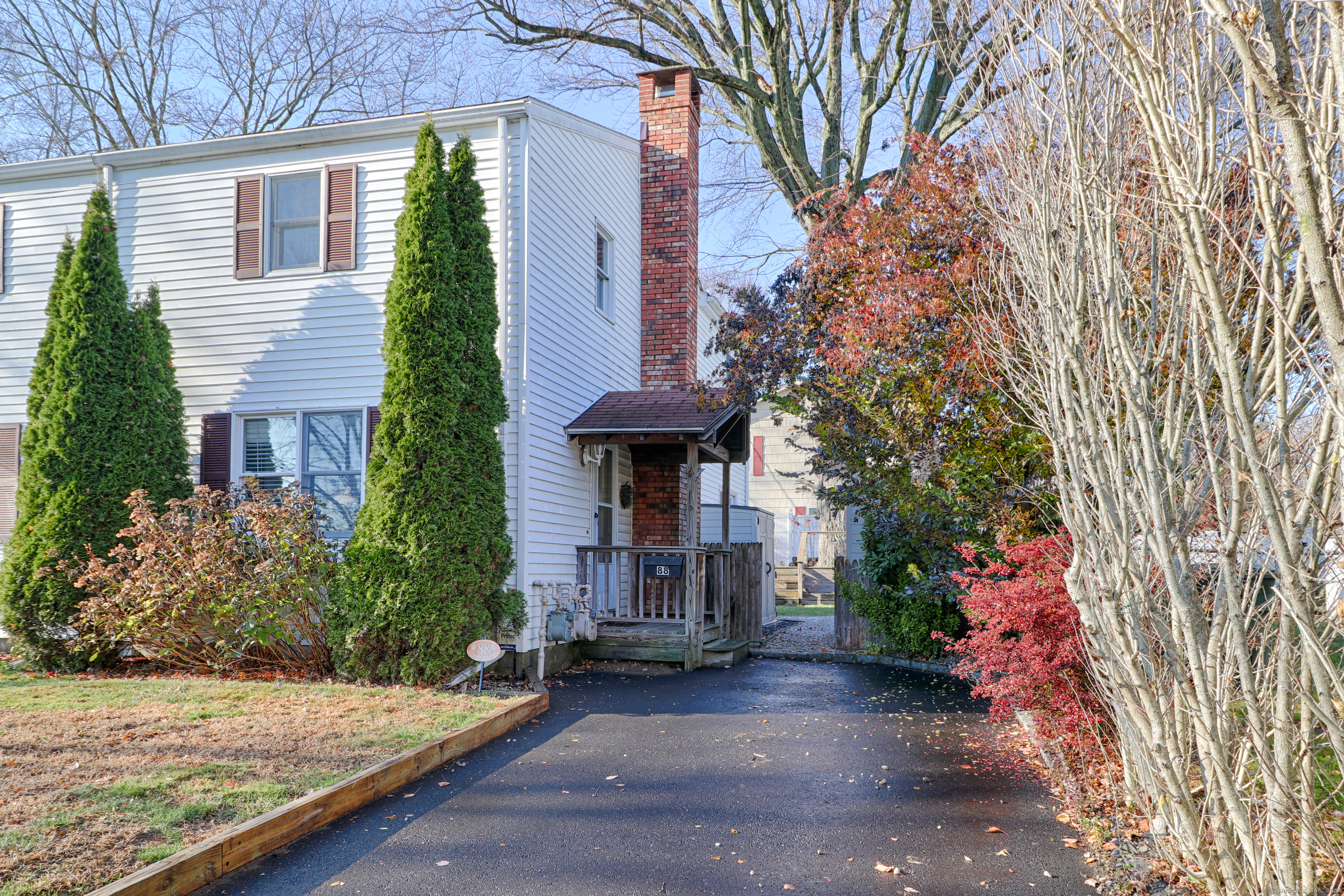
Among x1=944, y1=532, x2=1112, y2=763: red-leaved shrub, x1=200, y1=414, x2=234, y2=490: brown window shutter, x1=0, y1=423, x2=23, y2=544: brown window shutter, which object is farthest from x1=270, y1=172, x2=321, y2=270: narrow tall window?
x1=944, y1=532, x2=1112, y2=763: red-leaved shrub

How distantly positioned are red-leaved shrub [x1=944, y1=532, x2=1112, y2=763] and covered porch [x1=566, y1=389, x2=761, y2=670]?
4490 mm

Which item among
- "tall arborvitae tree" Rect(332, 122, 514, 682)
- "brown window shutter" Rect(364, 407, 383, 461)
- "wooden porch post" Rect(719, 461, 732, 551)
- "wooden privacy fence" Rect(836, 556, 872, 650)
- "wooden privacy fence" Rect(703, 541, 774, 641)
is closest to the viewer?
"tall arborvitae tree" Rect(332, 122, 514, 682)

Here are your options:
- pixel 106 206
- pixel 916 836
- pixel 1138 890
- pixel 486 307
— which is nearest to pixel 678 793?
pixel 916 836

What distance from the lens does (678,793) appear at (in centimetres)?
557

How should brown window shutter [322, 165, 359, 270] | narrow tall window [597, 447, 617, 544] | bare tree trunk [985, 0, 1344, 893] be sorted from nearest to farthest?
bare tree trunk [985, 0, 1344, 893]
brown window shutter [322, 165, 359, 270]
narrow tall window [597, 447, 617, 544]

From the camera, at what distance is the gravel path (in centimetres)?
1293

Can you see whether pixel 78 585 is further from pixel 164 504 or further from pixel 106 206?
pixel 106 206

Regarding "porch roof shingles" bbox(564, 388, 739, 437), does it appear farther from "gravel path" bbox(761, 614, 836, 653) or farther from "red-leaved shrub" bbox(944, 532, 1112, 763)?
"red-leaved shrub" bbox(944, 532, 1112, 763)

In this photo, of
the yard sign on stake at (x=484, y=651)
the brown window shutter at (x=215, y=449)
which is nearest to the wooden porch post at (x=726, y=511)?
the yard sign on stake at (x=484, y=651)

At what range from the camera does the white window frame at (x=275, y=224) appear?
10555mm

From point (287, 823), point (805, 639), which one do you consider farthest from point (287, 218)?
point (805, 639)

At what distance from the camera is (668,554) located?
443 inches

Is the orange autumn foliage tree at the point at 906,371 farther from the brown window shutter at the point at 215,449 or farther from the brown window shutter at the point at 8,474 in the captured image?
the brown window shutter at the point at 8,474

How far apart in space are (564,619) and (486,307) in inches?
136
